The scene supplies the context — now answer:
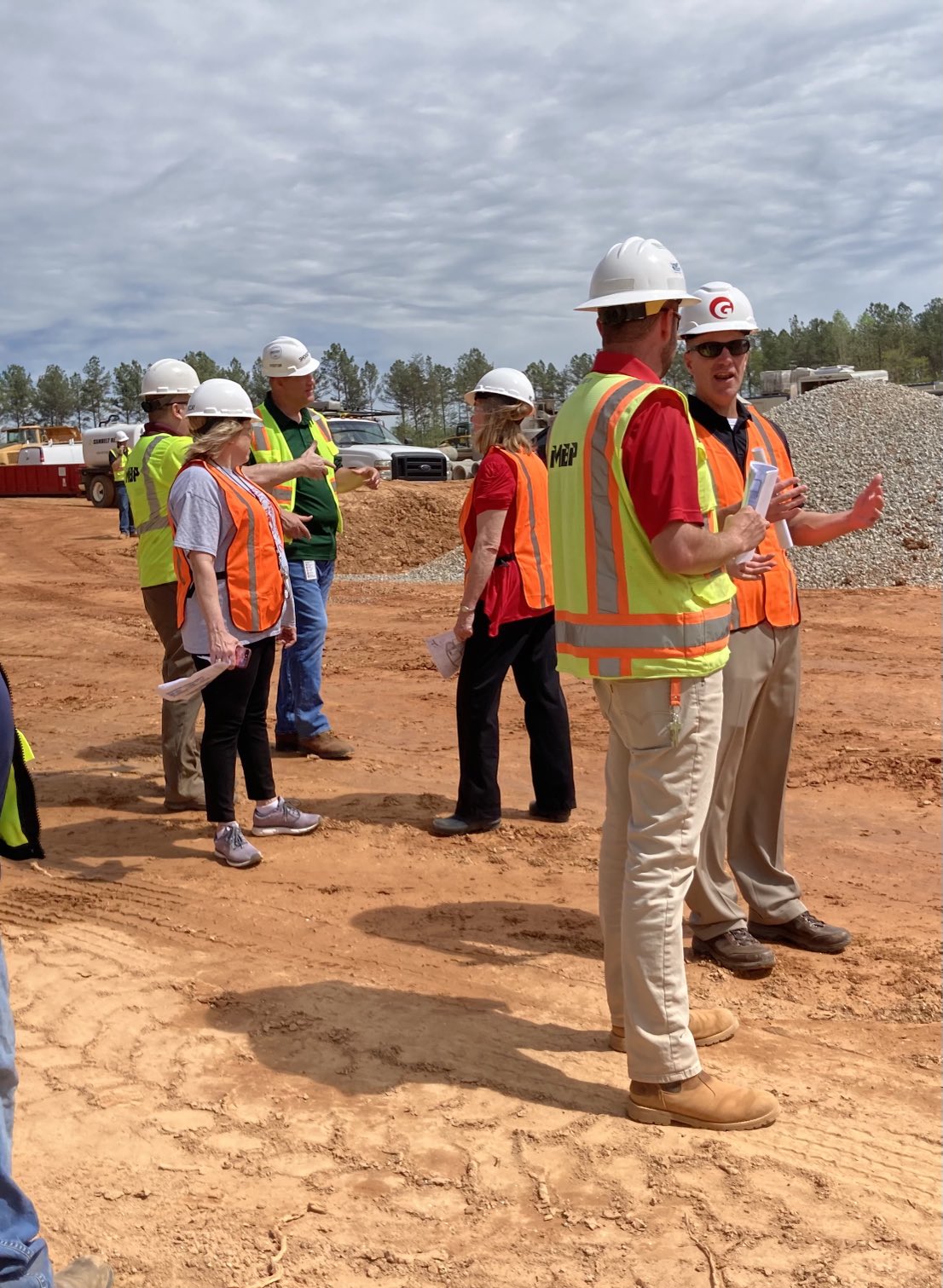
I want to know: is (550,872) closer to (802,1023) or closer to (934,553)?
(802,1023)

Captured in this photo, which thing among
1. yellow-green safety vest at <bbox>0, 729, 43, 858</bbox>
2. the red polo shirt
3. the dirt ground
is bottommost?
the dirt ground

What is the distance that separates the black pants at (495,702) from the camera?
600 cm

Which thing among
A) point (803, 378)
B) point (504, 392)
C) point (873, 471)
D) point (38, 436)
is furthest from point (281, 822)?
point (38, 436)

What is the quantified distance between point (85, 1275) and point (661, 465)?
A: 7.84ft

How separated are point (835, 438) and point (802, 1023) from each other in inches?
686

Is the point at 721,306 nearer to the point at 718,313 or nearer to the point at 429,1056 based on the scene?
the point at 718,313

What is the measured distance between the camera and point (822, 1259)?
113 inches

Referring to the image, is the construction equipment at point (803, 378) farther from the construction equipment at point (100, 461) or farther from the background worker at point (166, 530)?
the background worker at point (166, 530)

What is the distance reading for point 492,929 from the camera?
5.08 m

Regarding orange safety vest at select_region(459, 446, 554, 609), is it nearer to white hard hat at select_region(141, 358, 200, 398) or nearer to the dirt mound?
white hard hat at select_region(141, 358, 200, 398)

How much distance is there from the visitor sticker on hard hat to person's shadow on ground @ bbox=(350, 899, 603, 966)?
8.08 ft

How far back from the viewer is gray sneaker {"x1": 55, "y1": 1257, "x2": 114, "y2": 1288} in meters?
2.77

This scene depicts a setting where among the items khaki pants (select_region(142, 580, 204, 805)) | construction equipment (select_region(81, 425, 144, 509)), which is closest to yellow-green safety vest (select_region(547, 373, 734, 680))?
khaki pants (select_region(142, 580, 204, 805))

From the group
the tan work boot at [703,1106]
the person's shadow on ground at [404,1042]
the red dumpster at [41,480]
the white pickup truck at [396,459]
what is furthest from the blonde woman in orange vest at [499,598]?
the red dumpster at [41,480]
